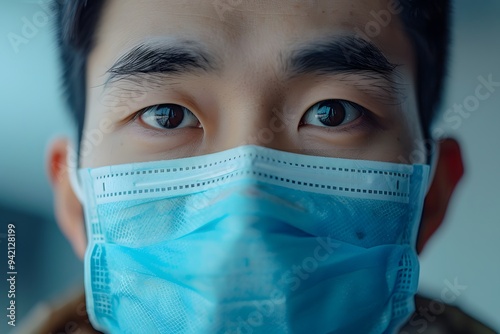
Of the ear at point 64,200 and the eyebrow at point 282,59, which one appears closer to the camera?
the eyebrow at point 282,59

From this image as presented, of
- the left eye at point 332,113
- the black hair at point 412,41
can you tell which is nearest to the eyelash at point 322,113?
the left eye at point 332,113

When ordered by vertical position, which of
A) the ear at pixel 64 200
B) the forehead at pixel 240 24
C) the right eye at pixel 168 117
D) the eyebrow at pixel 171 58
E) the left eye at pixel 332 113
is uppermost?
the forehead at pixel 240 24

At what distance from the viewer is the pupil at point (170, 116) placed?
1.10 m

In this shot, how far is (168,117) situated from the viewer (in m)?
1.10

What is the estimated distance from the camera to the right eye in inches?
43.0

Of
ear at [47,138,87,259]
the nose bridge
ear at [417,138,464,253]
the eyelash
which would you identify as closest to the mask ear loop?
ear at [47,138,87,259]

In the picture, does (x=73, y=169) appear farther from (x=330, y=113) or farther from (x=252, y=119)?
(x=330, y=113)

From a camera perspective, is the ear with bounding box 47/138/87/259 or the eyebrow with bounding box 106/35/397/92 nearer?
the eyebrow with bounding box 106/35/397/92

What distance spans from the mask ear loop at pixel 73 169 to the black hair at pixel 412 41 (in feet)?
0.10

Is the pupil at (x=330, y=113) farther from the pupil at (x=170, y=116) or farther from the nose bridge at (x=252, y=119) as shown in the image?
the pupil at (x=170, y=116)

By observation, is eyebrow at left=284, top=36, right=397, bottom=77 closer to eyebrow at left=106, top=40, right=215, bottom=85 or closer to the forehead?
the forehead

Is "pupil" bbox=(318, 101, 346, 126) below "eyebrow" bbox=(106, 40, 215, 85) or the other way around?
below

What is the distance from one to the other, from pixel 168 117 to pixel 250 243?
0.26 meters

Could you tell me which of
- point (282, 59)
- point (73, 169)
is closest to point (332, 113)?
point (282, 59)
